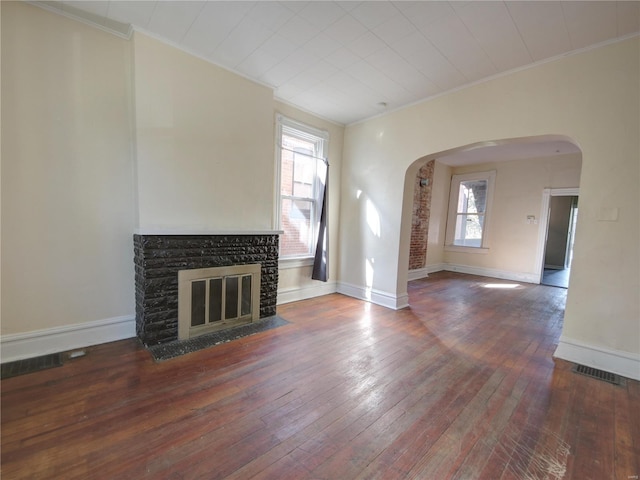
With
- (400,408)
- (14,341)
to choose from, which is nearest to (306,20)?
(400,408)

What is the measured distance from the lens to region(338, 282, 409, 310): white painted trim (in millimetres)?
3863

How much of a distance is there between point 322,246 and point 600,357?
3177mm

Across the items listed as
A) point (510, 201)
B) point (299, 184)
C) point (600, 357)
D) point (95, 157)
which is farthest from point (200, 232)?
point (510, 201)

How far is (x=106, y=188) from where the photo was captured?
2475 mm

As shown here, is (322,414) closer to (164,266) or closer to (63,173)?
(164,266)

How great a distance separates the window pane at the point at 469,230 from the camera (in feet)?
22.2

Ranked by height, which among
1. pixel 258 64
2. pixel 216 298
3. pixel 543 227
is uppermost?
Result: pixel 258 64

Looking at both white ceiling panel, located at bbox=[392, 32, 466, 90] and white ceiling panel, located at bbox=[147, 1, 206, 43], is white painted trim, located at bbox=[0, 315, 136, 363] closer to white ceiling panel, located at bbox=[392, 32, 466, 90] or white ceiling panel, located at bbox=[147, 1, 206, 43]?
white ceiling panel, located at bbox=[147, 1, 206, 43]

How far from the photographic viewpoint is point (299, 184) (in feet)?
13.3

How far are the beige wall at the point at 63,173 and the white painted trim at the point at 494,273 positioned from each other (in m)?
7.12

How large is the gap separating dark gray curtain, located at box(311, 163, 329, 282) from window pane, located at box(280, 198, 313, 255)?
0.61 ft

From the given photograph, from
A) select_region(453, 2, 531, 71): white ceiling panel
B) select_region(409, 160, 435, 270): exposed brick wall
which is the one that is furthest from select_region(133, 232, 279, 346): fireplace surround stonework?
select_region(409, 160, 435, 270): exposed brick wall

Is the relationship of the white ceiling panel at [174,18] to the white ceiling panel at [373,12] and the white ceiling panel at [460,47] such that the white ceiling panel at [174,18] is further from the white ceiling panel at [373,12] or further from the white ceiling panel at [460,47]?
the white ceiling panel at [460,47]

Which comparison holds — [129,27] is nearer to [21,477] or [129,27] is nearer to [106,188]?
[106,188]
